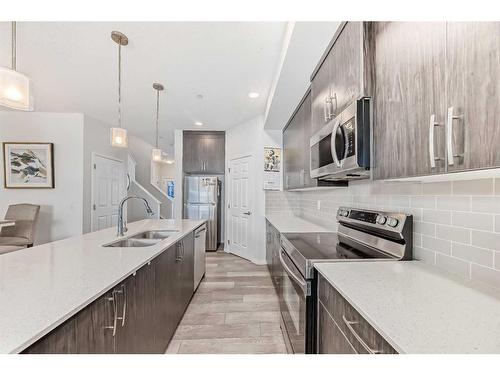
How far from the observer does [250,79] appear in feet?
10.0

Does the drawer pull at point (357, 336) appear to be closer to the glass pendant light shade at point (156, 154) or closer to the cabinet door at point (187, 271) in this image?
the cabinet door at point (187, 271)

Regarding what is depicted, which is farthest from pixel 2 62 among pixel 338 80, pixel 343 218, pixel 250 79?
pixel 343 218

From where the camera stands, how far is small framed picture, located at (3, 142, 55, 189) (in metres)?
4.32

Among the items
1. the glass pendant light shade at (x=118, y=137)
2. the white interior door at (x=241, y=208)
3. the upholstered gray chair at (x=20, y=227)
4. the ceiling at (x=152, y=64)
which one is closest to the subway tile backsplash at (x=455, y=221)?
the ceiling at (x=152, y=64)

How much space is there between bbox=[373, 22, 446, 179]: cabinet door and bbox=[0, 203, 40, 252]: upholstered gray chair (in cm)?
480

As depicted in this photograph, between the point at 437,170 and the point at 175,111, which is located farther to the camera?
the point at 175,111

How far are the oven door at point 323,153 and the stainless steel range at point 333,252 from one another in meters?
0.39

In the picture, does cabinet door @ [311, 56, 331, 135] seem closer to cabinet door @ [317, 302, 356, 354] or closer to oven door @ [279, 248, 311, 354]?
oven door @ [279, 248, 311, 354]

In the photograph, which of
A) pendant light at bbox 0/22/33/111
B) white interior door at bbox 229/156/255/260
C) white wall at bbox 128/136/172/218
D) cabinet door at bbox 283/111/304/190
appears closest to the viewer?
pendant light at bbox 0/22/33/111

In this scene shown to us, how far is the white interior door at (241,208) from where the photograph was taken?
4.61m

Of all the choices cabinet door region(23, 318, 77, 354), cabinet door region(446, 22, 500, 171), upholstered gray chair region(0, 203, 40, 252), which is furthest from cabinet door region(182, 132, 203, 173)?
cabinet door region(446, 22, 500, 171)

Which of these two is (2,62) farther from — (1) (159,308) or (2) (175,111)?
(1) (159,308)
